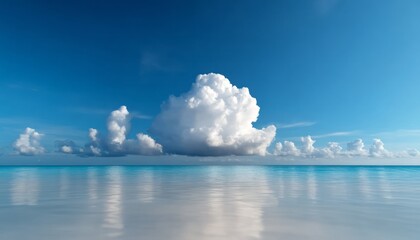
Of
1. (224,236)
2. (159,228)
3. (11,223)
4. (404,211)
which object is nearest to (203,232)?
(224,236)

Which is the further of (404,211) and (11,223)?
(404,211)

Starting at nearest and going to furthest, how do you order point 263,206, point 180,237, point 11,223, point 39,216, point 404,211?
1. point 180,237
2. point 11,223
3. point 39,216
4. point 404,211
5. point 263,206

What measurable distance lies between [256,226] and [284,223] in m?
1.60

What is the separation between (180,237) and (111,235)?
9.93ft

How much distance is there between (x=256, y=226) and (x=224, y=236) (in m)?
2.39

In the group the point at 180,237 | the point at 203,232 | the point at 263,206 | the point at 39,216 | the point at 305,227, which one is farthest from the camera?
the point at 263,206

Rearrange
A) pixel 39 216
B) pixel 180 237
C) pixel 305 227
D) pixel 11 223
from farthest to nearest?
1. pixel 39 216
2. pixel 11 223
3. pixel 305 227
4. pixel 180 237

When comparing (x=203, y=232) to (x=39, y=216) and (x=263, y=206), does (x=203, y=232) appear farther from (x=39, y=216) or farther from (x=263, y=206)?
(x=39, y=216)

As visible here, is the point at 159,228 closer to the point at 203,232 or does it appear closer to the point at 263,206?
the point at 203,232

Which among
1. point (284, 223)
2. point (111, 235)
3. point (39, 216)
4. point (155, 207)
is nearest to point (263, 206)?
point (284, 223)

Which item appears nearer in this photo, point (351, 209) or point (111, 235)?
point (111, 235)

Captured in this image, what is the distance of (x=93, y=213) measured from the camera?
16.6m

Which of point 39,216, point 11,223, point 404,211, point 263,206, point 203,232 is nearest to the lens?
point 203,232

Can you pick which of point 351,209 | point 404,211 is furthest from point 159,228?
point 404,211
